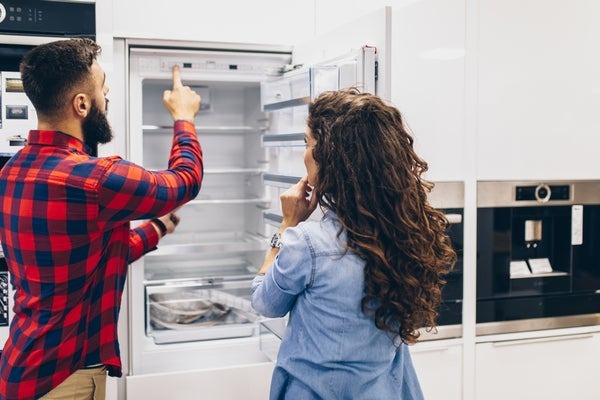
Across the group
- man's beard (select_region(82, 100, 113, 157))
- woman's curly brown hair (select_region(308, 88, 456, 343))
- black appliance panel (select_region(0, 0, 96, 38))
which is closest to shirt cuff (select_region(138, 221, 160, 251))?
man's beard (select_region(82, 100, 113, 157))

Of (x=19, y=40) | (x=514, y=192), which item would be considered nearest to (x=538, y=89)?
(x=514, y=192)

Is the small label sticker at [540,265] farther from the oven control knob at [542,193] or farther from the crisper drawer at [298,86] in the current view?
the crisper drawer at [298,86]

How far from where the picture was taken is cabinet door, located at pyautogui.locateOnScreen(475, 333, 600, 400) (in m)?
2.34

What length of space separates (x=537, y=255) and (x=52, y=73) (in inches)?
70.0

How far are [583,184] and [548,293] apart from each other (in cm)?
42

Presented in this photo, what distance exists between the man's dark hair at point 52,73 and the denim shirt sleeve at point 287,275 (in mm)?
737

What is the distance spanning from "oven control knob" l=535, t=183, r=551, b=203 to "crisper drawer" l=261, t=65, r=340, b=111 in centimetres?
89

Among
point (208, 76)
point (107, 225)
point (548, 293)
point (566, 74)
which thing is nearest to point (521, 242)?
point (548, 293)

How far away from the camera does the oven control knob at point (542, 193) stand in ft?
7.74

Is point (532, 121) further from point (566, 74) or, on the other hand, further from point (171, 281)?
point (171, 281)

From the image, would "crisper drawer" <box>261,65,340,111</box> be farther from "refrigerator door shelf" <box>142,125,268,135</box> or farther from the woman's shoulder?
the woman's shoulder

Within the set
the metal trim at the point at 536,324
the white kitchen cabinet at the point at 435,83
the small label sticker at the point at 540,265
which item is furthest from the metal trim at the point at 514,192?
the metal trim at the point at 536,324

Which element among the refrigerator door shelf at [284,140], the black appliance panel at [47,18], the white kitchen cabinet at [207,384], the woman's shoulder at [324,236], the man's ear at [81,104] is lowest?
the white kitchen cabinet at [207,384]

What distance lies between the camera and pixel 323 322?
4.67ft
